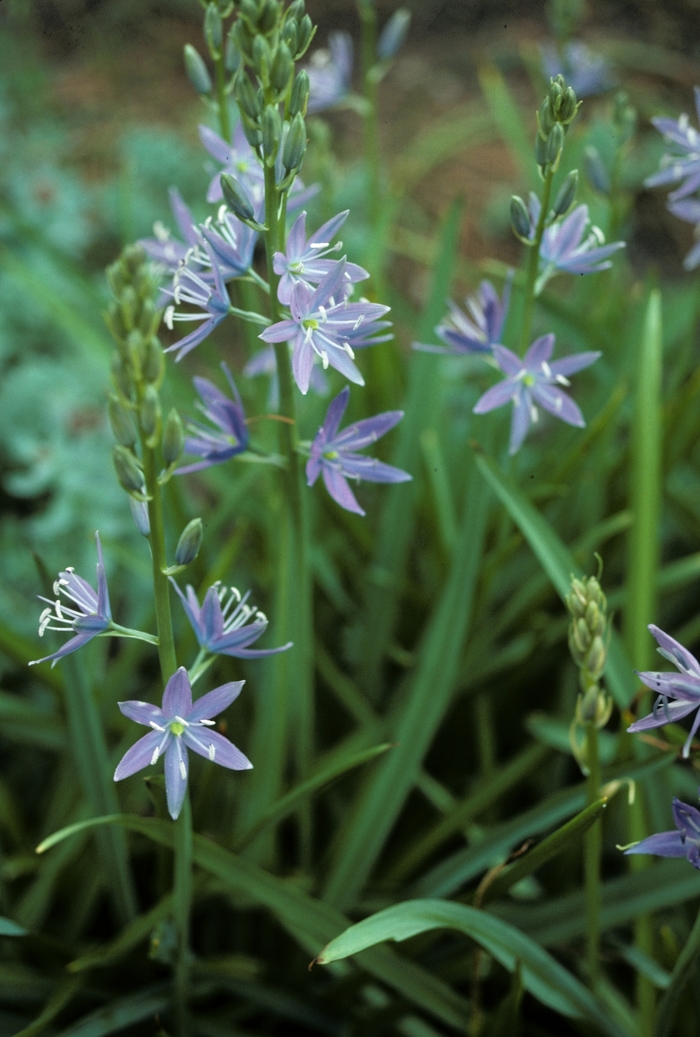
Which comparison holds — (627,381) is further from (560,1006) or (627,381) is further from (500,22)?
(500,22)

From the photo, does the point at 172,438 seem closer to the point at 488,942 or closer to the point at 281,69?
the point at 281,69

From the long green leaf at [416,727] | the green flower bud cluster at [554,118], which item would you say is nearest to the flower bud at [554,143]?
the green flower bud cluster at [554,118]

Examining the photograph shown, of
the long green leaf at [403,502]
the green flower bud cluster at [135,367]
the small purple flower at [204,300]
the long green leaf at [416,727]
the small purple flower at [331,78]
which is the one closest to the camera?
the green flower bud cluster at [135,367]

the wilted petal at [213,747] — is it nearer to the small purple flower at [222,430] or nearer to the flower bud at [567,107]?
the small purple flower at [222,430]

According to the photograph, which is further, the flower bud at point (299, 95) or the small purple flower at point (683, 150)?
the small purple flower at point (683, 150)

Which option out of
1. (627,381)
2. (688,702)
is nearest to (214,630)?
(688,702)

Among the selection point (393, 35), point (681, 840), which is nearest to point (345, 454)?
point (681, 840)

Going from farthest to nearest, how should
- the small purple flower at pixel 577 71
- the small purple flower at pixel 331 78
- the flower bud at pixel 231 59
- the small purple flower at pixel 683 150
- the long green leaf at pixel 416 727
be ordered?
the small purple flower at pixel 577 71, the small purple flower at pixel 331 78, the long green leaf at pixel 416 727, the small purple flower at pixel 683 150, the flower bud at pixel 231 59
